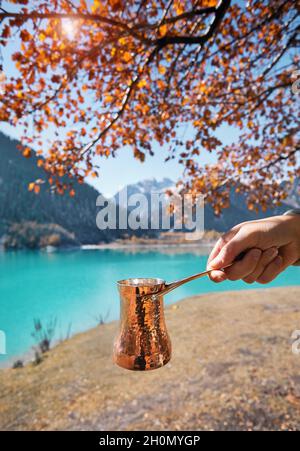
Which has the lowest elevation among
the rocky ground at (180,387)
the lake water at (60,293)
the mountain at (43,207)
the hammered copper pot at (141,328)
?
the lake water at (60,293)

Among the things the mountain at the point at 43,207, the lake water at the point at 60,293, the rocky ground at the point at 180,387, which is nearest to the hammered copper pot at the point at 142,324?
the rocky ground at the point at 180,387

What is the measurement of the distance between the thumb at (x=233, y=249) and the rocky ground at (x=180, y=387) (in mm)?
4380

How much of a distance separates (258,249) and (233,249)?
133 millimetres

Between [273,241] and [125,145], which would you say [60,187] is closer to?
[125,145]

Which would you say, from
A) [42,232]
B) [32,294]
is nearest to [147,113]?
[32,294]

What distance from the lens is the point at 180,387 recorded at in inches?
234

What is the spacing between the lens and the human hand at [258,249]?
4.40 feet

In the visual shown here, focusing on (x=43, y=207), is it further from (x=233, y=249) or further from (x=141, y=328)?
(x=233, y=249)

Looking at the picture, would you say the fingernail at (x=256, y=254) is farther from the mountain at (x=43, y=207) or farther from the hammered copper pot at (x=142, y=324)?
the mountain at (x=43, y=207)

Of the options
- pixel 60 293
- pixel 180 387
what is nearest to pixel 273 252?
pixel 180 387

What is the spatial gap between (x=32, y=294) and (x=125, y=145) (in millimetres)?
29008

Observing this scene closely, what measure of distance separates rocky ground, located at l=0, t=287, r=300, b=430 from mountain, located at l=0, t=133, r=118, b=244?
77276 mm

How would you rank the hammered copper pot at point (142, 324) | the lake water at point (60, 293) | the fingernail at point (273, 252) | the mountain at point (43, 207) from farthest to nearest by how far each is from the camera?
the mountain at point (43, 207) < the lake water at point (60, 293) < the fingernail at point (273, 252) < the hammered copper pot at point (142, 324)

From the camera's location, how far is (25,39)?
368 cm
